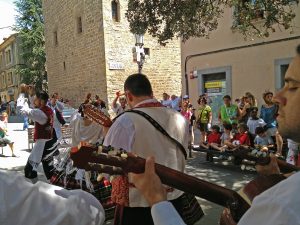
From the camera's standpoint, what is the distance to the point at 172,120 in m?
2.86

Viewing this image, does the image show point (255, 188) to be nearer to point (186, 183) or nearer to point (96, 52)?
point (186, 183)

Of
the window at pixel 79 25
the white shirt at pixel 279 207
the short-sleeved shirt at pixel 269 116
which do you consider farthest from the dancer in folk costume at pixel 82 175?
the window at pixel 79 25

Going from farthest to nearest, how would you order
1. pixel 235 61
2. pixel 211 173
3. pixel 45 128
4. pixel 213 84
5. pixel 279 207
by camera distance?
pixel 213 84 < pixel 235 61 < pixel 211 173 < pixel 45 128 < pixel 279 207

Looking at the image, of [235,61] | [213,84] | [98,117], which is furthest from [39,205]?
[213,84]

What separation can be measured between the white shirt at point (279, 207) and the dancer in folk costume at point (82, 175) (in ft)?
8.56

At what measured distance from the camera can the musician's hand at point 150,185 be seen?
4.60ft

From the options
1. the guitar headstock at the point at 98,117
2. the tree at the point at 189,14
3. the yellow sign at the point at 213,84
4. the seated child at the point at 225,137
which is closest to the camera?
the guitar headstock at the point at 98,117

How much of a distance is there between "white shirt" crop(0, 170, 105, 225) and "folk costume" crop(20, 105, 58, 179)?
16.2 ft

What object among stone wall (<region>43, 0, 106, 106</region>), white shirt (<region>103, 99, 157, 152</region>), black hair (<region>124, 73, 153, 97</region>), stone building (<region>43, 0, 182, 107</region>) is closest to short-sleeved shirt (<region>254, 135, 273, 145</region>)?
black hair (<region>124, 73, 153, 97</region>)

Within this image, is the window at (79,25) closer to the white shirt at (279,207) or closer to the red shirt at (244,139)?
the red shirt at (244,139)

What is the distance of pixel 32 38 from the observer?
3628 centimetres

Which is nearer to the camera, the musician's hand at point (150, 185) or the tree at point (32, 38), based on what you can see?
the musician's hand at point (150, 185)

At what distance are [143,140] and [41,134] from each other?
4.22m

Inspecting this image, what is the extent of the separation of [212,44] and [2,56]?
46938 millimetres
